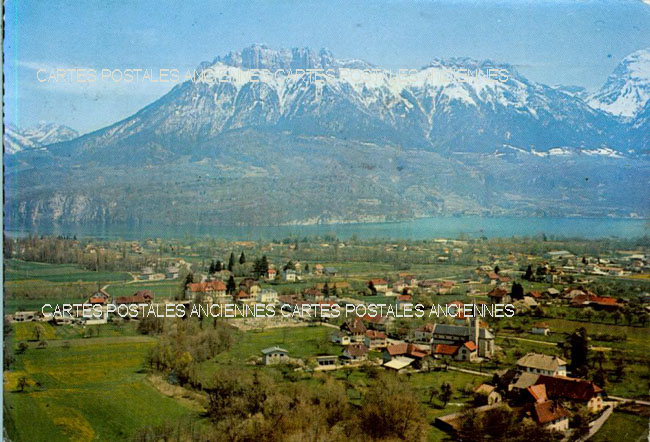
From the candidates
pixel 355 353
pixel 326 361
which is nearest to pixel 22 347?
pixel 326 361

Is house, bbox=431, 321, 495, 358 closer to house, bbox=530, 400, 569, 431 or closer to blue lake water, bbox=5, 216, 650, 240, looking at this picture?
house, bbox=530, 400, 569, 431

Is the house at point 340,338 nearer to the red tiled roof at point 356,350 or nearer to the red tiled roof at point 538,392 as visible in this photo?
the red tiled roof at point 356,350

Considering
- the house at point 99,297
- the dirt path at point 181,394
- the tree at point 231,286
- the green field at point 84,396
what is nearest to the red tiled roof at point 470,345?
the tree at point 231,286

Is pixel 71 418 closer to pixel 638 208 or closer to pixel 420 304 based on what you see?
pixel 420 304

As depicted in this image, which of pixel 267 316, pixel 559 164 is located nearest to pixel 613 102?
pixel 559 164

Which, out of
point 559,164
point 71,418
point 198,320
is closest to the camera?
point 71,418
